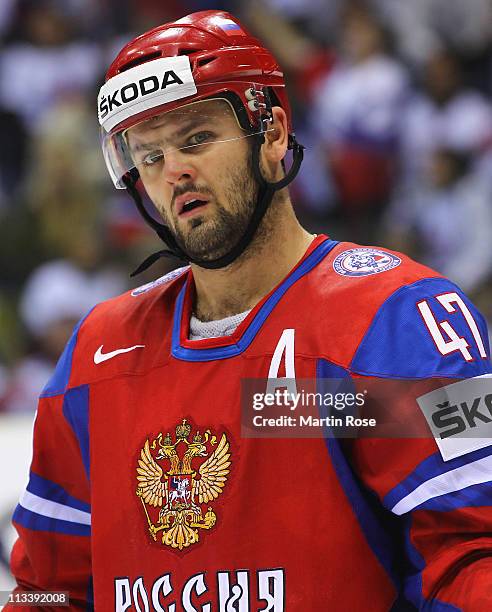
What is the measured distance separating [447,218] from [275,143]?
317 cm

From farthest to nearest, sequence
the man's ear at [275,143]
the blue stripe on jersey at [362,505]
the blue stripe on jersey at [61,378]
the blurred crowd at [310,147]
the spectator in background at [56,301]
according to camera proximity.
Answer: the spectator in background at [56,301] → the blurred crowd at [310,147] → the blue stripe on jersey at [61,378] → the man's ear at [275,143] → the blue stripe on jersey at [362,505]

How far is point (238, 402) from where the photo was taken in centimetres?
165

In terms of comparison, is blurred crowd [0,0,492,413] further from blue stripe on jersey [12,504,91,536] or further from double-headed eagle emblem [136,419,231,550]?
double-headed eagle emblem [136,419,231,550]

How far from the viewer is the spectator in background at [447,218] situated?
187 inches

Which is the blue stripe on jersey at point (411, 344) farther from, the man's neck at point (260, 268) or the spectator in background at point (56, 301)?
the spectator in background at point (56, 301)

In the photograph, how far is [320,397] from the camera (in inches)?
62.9

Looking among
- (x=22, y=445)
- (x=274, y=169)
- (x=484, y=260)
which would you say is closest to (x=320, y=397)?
(x=274, y=169)

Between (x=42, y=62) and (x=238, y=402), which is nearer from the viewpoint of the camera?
(x=238, y=402)

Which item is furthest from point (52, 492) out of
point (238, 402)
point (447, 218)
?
point (447, 218)

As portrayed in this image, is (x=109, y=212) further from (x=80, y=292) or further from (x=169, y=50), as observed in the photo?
(x=169, y=50)

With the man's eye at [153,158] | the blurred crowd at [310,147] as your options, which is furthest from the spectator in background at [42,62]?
the man's eye at [153,158]

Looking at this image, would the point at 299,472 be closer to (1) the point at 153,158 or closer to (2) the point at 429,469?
(2) the point at 429,469

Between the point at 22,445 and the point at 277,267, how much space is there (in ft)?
4.96

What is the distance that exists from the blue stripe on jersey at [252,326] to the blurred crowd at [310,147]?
2.95m
